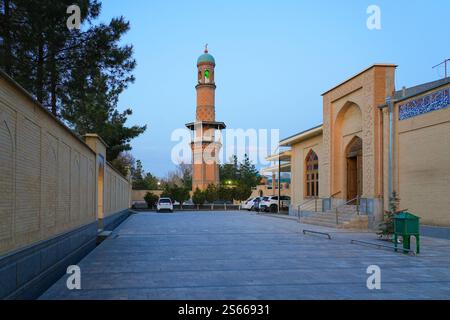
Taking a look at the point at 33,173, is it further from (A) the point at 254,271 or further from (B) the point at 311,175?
(B) the point at 311,175

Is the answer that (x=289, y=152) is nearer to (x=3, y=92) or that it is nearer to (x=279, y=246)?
(x=279, y=246)

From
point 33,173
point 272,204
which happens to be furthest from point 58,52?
point 272,204

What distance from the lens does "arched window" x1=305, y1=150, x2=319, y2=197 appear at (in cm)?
3011

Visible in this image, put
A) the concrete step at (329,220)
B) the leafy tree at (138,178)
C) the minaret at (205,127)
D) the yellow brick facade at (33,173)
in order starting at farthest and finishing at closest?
the leafy tree at (138,178) < the minaret at (205,127) < the concrete step at (329,220) < the yellow brick facade at (33,173)

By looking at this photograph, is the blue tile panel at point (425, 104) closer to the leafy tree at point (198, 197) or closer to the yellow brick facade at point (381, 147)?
the yellow brick facade at point (381, 147)

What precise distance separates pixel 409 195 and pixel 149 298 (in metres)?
14.1

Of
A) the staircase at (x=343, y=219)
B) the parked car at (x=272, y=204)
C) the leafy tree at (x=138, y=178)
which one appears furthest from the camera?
the leafy tree at (x=138, y=178)

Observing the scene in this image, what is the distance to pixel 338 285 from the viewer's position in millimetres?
8086

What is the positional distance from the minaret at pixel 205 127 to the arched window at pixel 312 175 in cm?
2703

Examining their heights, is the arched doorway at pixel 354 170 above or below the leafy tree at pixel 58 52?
below

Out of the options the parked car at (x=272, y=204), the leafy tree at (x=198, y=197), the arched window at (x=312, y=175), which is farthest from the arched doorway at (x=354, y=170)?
the leafy tree at (x=198, y=197)

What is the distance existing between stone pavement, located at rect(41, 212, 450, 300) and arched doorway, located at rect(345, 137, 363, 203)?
882 centimetres

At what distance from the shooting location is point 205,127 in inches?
2274

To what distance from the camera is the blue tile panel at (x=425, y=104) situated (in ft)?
53.3
